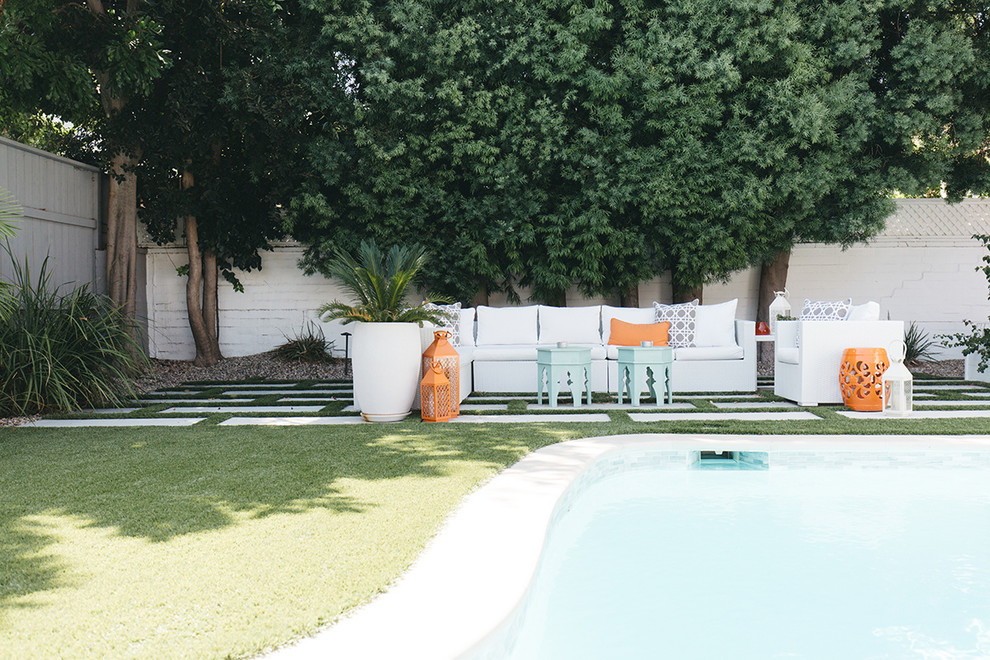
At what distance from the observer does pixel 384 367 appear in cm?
550

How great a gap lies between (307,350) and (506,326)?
131 inches

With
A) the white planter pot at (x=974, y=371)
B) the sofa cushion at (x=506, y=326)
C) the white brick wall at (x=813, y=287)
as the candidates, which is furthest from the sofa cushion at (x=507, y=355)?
the white planter pot at (x=974, y=371)

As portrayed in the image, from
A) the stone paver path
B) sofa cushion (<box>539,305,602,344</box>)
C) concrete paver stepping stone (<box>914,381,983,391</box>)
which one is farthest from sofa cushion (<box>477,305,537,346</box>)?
concrete paver stepping stone (<box>914,381,983,391</box>)

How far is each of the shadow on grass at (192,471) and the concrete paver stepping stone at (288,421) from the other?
21cm

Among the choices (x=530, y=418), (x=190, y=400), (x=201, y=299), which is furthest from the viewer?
(x=201, y=299)

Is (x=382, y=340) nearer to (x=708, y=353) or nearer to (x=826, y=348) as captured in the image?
(x=708, y=353)

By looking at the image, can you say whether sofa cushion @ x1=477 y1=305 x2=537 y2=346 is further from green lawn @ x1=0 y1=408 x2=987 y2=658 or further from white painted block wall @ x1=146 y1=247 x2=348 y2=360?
white painted block wall @ x1=146 y1=247 x2=348 y2=360

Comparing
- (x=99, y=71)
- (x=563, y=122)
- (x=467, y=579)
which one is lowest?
(x=467, y=579)

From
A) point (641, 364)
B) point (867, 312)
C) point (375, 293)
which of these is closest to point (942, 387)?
point (867, 312)

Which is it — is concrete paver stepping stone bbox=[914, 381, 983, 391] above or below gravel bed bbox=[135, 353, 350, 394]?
below

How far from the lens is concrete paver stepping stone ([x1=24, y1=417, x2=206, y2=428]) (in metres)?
5.45

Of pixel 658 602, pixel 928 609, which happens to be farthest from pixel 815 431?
pixel 658 602

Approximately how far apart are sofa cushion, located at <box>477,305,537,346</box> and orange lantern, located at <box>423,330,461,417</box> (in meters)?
1.90

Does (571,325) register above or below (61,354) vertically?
above
